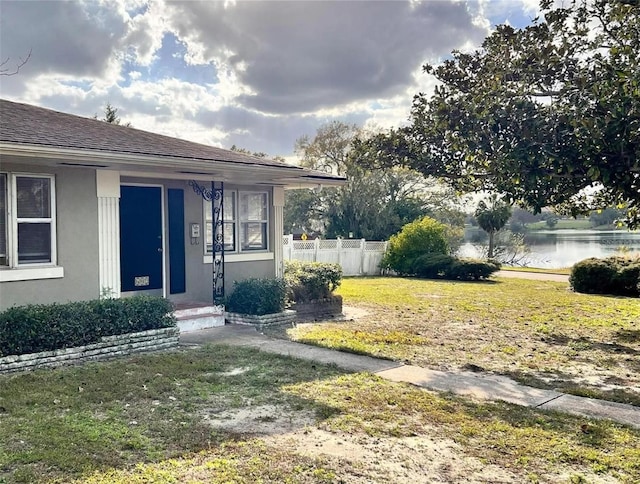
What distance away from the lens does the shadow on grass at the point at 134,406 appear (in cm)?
428

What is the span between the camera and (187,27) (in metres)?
13.3

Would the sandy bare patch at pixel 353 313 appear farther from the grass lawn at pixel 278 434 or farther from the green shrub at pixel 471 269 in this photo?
the green shrub at pixel 471 269

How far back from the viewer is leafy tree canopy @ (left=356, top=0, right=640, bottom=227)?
7.73 meters

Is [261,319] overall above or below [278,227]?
below

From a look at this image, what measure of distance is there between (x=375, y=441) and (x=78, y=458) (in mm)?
2404

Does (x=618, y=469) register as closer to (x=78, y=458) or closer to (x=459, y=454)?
(x=459, y=454)

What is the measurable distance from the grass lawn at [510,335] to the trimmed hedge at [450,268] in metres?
4.78

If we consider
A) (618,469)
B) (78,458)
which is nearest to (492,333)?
(618,469)

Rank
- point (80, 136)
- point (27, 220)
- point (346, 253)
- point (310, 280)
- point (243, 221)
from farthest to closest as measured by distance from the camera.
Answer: point (346, 253) → point (310, 280) → point (243, 221) → point (80, 136) → point (27, 220)

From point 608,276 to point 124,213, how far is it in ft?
48.9

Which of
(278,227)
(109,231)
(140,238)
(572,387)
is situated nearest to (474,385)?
(572,387)

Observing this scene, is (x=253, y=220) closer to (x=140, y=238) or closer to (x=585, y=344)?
(x=140, y=238)

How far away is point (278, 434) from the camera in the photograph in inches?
191

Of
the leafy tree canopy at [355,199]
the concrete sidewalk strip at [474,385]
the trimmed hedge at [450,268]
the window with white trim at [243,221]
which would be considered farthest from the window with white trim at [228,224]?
the leafy tree canopy at [355,199]
